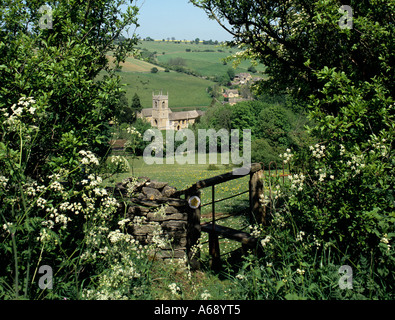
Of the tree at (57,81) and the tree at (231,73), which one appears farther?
the tree at (231,73)

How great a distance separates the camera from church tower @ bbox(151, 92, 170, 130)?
11419 cm

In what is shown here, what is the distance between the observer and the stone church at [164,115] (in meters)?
114

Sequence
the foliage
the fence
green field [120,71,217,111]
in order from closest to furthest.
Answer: the foliage, the fence, green field [120,71,217,111]

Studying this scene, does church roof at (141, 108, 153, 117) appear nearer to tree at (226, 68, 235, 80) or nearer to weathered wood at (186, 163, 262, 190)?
tree at (226, 68, 235, 80)

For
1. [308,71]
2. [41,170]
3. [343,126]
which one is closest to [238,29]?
[308,71]

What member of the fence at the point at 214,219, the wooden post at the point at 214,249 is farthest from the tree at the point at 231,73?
the wooden post at the point at 214,249

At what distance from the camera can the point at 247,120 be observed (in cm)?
6738

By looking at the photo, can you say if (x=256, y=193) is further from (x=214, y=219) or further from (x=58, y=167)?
(x=58, y=167)

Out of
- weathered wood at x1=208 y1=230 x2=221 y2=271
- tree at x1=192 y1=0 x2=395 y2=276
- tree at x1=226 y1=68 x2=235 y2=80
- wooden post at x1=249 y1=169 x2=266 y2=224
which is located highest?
tree at x1=226 y1=68 x2=235 y2=80

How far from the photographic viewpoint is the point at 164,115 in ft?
382

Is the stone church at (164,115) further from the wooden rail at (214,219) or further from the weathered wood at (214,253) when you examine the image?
the weathered wood at (214,253)

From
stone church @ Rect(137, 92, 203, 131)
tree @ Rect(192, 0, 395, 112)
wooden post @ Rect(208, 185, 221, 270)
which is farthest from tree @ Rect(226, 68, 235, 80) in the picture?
wooden post @ Rect(208, 185, 221, 270)
